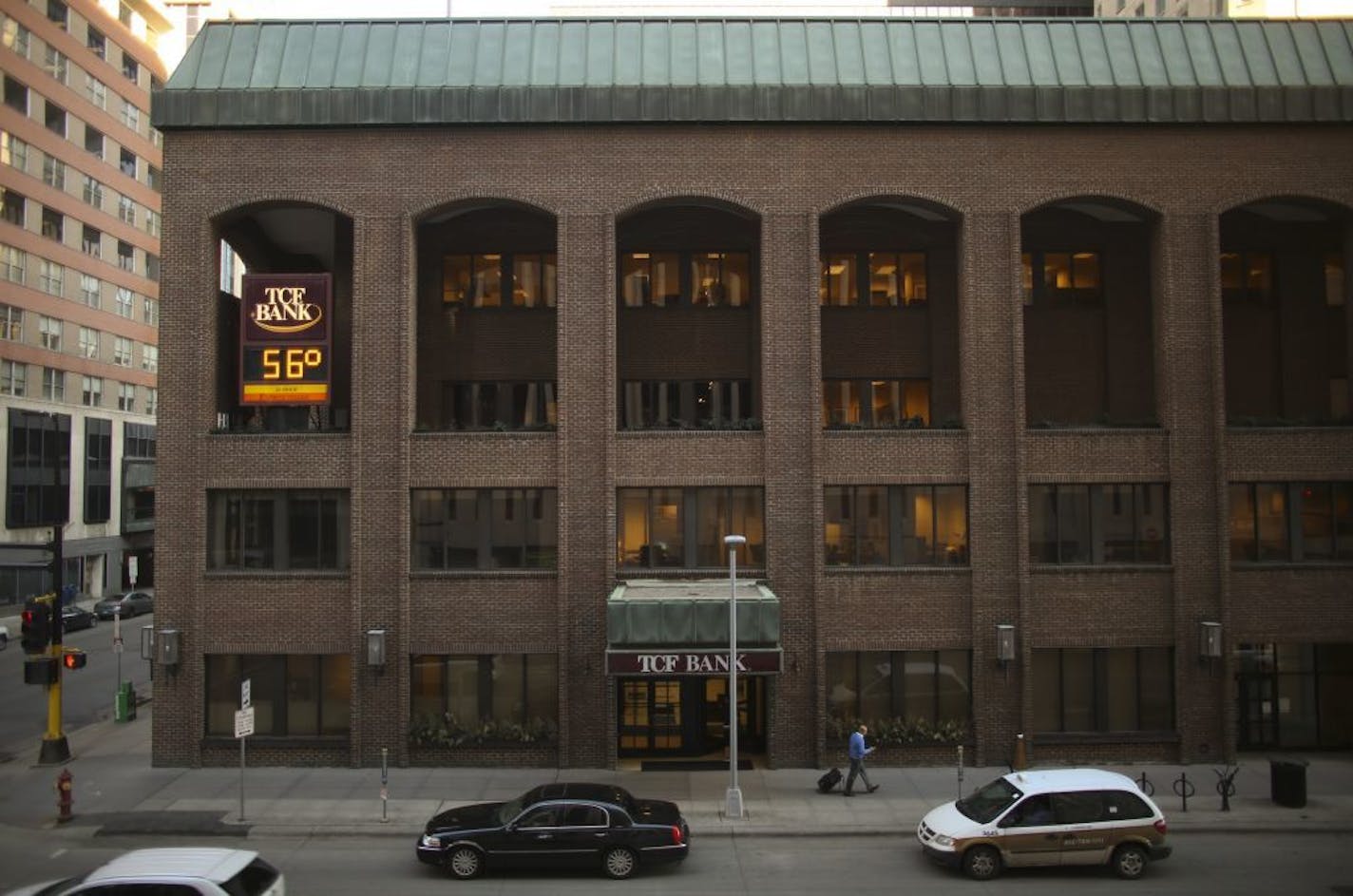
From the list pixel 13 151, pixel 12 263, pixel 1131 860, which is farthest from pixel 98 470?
pixel 1131 860

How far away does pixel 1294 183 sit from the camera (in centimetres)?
2778

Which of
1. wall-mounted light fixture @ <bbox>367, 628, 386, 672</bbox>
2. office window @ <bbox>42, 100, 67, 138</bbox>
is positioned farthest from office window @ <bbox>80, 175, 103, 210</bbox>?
wall-mounted light fixture @ <bbox>367, 628, 386, 672</bbox>

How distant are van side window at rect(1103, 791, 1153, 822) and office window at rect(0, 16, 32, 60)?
63.8 metres

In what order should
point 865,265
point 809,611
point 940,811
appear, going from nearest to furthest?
point 940,811, point 809,611, point 865,265

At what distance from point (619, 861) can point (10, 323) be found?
54352 millimetres

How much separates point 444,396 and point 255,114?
28.3 ft

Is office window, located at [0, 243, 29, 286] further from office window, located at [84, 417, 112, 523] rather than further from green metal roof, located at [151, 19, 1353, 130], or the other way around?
green metal roof, located at [151, 19, 1353, 130]

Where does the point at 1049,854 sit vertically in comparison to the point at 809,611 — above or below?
below

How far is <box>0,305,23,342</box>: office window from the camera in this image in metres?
58.3

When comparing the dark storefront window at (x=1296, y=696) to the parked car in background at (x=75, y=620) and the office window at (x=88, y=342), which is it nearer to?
the parked car in background at (x=75, y=620)

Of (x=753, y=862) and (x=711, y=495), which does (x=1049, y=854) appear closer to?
(x=753, y=862)

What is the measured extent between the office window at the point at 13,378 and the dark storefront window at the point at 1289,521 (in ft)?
192

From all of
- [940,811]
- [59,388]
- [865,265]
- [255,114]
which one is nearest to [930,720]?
[940,811]

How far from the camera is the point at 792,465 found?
27.5 meters
